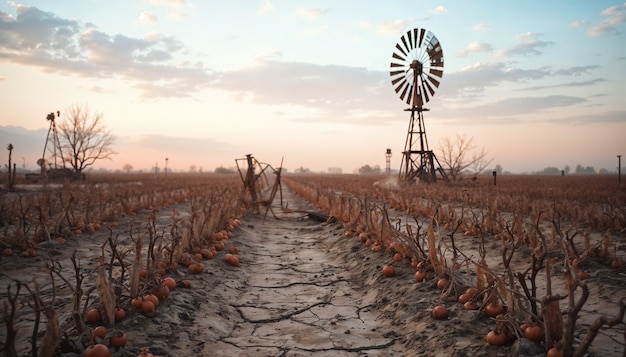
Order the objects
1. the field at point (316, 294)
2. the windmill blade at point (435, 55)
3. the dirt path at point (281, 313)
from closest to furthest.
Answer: the field at point (316, 294)
the dirt path at point (281, 313)
the windmill blade at point (435, 55)

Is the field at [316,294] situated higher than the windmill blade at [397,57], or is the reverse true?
the windmill blade at [397,57]

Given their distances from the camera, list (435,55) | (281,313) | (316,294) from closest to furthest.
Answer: (281,313) → (316,294) → (435,55)

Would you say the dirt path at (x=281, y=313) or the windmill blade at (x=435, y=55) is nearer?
the dirt path at (x=281, y=313)

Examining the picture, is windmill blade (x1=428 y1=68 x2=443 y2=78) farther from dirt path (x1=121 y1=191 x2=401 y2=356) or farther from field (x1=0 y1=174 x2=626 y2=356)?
dirt path (x1=121 y1=191 x2=401 y2=356)

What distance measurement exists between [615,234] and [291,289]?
309 inches

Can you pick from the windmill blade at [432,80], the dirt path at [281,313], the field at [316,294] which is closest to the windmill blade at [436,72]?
the windmill blade at [432,80]

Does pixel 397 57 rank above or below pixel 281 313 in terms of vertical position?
above

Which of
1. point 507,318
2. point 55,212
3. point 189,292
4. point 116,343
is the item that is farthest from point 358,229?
point 55,212

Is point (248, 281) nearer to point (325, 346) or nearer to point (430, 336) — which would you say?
point (325, 346)

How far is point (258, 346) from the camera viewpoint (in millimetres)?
4207

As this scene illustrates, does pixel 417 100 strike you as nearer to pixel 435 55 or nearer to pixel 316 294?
pixel 435 55

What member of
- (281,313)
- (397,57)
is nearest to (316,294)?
(281,313)

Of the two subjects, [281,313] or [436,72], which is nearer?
[281,313]

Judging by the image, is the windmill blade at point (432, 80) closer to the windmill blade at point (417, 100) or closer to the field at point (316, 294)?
the windmill blade at point (417, 100)
